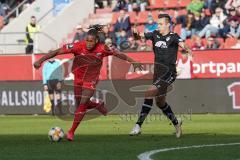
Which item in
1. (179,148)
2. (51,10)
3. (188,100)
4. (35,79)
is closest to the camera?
(179,148)

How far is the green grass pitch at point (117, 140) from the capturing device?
1262 centimetres

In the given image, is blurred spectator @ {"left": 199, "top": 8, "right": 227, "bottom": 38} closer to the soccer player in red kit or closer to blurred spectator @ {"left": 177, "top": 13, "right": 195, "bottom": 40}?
blurred spectator @ {"left": 177, "top": 13, "right": 195, "bottom": 40}

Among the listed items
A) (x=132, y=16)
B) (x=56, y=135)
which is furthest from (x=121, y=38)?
(x=56, y=135)

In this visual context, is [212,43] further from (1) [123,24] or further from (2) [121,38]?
(1) [123,24]

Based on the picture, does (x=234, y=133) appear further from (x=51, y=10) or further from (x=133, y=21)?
(x=51, y=10)

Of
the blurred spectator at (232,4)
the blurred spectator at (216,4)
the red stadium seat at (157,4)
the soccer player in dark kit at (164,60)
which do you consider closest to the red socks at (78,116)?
the soccer player in dark kit at (164,60)

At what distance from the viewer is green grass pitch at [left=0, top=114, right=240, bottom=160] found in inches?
497

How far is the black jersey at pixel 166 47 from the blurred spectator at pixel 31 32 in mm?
16105

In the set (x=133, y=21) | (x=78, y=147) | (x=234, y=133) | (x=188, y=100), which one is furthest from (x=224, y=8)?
(x=78, y=147)

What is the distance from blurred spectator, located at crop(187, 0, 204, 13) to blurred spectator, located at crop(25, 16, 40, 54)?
6.22 metres

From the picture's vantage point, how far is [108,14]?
3447cm

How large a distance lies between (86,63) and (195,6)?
15.8m

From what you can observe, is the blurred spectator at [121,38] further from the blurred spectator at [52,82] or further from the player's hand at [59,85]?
the player's hand at [59,85]

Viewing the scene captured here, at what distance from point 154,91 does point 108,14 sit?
18426 millimetres
